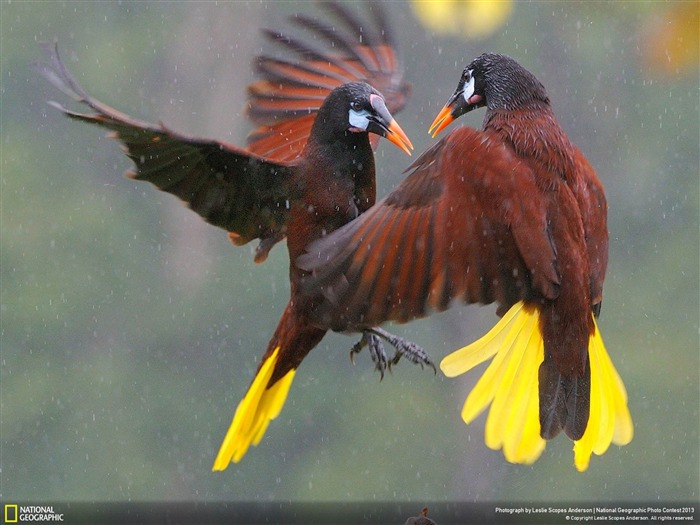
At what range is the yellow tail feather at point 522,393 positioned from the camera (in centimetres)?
181

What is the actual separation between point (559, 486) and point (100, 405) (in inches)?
96.6

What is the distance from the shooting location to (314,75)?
2.33 m

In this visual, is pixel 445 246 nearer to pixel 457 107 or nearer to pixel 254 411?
pixel 457 107

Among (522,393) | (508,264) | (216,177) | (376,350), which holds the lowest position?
(376,350)

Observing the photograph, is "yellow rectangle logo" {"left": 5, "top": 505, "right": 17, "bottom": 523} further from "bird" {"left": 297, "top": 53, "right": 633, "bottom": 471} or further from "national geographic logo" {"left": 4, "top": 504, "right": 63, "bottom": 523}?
"bird" {"left": 297, "top": 53, "right": 633, "bottom": 471}

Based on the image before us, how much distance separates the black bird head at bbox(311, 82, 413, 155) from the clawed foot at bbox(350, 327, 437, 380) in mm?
351

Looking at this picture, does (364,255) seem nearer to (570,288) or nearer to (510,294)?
(510,294)

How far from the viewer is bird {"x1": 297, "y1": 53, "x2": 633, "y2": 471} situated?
64.6 inches

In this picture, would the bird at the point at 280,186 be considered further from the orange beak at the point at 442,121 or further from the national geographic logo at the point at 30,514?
the national geographic logo at the point at 30,514

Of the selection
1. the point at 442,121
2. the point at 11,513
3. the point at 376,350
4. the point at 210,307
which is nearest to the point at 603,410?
the point at 376,350

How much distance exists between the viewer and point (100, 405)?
561cm

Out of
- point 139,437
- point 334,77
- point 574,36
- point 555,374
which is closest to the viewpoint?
point 555,374

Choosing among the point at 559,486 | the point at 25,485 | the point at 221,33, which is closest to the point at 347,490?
the point at 559,486

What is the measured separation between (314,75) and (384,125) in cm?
56
